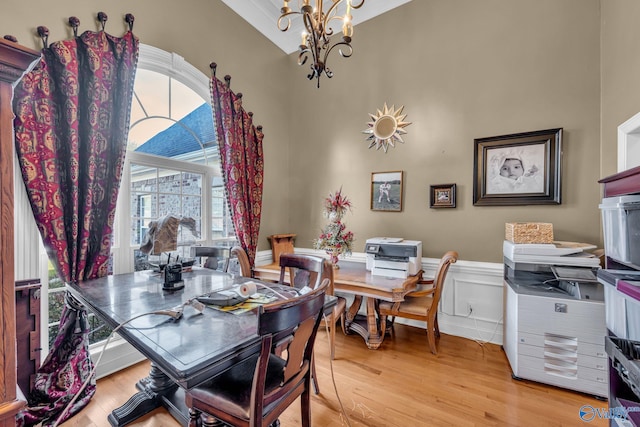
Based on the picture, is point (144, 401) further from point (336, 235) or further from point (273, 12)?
point (273, 12)

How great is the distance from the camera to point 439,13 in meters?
Answer: 2.93

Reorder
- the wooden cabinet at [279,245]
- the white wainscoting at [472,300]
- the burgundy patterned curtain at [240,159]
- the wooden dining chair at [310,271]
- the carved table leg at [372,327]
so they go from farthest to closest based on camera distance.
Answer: the wooden cabinet at [279,245]
the burgundy patterned curtain at [240,159]
the white wainscoting at [472,300]
the carved table leg at [372,327]
the wooden dining chair at [310,271]

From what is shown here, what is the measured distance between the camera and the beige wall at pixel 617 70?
1.80 metres

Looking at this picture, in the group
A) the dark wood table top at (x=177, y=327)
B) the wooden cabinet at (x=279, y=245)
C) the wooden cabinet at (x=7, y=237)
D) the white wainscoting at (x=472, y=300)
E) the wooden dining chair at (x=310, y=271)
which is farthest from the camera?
the wooden cabinet at (x=279, y=245)

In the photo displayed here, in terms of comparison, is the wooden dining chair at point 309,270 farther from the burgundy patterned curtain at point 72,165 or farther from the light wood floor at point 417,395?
Result: the burgundy patterned curtain at point 72,165

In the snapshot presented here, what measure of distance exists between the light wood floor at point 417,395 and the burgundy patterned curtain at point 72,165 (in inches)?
11.1

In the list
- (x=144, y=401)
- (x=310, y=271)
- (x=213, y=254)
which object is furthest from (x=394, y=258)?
(x=144, y=401)

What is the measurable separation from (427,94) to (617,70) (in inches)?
57.3

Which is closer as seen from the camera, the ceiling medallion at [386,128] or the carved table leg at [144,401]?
the carved table leg at [144,401]

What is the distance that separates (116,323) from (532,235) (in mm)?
2848

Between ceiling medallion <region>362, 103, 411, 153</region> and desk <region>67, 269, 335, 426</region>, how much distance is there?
2.29 metres

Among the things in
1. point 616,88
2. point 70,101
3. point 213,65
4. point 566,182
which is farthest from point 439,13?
point 70,101

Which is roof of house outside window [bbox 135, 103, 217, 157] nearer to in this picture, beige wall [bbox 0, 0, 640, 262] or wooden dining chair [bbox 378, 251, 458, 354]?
beige wall [bbox 0, 0, 640, 262]

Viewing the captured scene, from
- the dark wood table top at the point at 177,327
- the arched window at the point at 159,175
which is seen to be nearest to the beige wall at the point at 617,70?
the dark wood table top at the point at 177,327
